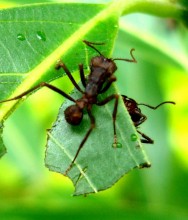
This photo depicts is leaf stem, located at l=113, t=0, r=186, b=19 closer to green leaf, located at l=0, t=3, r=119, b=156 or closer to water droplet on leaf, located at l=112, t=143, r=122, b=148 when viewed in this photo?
green leaf, located at l=0, t=3, r=119, b=156

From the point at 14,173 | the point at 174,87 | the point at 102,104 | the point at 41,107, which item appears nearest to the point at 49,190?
the point at 14,173

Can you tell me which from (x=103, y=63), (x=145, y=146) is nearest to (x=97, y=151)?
(x=103, y=63)

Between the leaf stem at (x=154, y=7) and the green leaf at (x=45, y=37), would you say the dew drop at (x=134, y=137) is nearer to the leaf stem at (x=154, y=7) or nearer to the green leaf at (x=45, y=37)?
the green leaf at (x=45, y=37)

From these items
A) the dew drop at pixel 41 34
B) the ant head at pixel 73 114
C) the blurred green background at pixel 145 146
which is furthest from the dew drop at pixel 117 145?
the blurred green background at pixel 145 146

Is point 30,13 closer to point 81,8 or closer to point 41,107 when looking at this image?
point 81,8

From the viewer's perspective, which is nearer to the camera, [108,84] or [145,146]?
[108,84]

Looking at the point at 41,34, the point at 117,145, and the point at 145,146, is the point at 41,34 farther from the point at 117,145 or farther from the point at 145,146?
the point at 145,146

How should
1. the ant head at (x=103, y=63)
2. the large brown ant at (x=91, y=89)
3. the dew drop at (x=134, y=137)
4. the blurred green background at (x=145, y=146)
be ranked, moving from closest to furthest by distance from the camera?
the dew drop at (x=134, y=137) → the large brown ant at (x=91, y=89) → the ant head at (x=103, y=63) → the blurred green background at (x=145, y=146)
